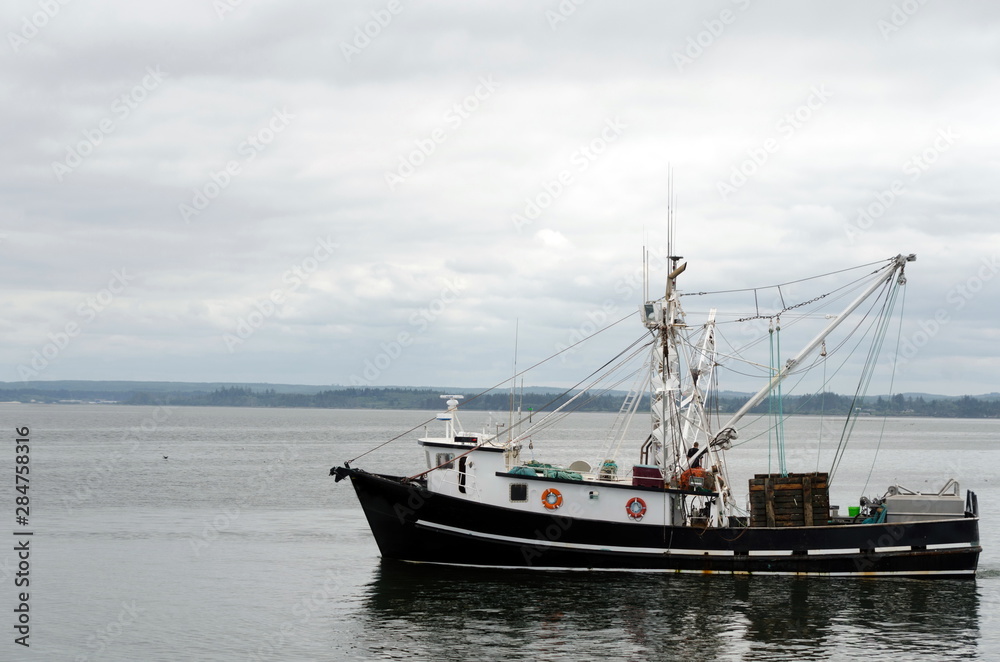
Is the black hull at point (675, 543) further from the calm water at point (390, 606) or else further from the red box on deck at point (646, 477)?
the red box on deck at point (646, 477)

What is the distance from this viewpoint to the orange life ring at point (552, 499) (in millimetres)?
31734

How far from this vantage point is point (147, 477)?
7006 cm

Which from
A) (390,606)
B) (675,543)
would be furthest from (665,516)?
(390,606)

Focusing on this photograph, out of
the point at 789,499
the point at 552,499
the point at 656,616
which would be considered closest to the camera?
the point at 656,616

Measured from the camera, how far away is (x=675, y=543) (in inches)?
1252

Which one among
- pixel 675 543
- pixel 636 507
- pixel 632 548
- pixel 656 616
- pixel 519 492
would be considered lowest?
pixel 656 616

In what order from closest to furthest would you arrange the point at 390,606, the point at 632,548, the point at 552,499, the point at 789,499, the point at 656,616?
the point at 656,616
the point at 390,606
the point at 789,499
the point at 552,499
the point at 632,548

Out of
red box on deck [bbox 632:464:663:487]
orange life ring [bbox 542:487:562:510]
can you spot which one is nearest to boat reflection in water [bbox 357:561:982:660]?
orange life ring [bbox 542:487:562:510]

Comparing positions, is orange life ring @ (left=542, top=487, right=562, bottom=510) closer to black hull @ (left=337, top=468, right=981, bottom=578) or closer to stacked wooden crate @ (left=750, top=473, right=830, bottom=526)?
black hull @ (left=337, top=468, right=981, bottom=578)

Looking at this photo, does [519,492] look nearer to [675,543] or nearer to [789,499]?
[675,543]

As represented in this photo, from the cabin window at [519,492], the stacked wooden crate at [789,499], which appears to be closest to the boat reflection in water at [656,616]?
the stacked wooden crate at [789,499]

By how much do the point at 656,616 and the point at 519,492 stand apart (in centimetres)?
628

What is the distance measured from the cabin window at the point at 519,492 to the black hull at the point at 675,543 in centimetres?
47

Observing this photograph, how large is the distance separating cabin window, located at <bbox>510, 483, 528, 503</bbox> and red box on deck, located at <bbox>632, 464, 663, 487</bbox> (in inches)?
133
